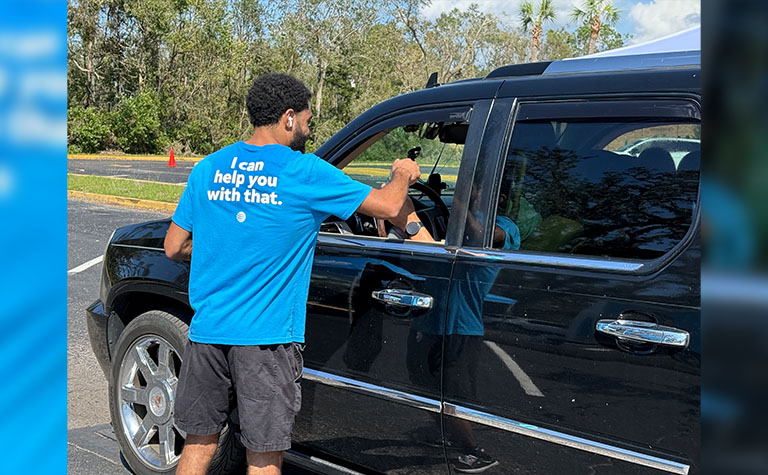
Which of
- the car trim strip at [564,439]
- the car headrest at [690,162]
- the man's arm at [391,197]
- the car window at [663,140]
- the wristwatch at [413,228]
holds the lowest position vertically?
the car trim strip at [564,439]

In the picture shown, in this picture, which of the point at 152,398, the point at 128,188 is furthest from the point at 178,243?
the point at 128,188

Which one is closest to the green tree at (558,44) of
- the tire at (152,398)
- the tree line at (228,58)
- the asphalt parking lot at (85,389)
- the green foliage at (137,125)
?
the tree line at (228,58)

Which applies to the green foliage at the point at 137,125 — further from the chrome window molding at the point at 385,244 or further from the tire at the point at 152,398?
the chrome window molding at the point at 385,244

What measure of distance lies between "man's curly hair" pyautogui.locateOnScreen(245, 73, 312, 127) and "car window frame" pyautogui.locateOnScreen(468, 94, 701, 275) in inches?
31.0

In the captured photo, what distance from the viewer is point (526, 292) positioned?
2.65 metres

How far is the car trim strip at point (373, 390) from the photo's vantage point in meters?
2.92

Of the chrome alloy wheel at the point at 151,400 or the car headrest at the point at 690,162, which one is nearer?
the car headrest at the point at 690,162

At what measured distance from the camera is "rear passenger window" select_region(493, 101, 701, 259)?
257 cm

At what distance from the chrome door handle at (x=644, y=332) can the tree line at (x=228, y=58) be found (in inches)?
1348

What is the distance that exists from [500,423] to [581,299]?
52 cm
